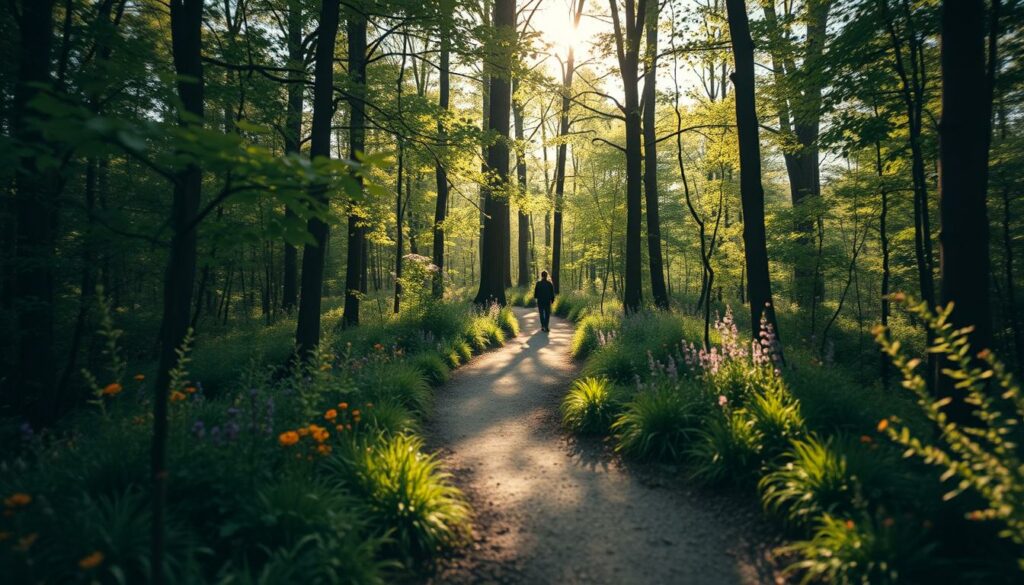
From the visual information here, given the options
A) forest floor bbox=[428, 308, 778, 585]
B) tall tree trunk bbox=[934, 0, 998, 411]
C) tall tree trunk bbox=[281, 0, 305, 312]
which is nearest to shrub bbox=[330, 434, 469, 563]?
forest floor bbox=[428, 308, 778, 585]

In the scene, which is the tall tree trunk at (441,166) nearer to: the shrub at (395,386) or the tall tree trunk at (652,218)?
the shrub at (395,386)

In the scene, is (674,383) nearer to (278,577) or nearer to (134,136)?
(278,577)

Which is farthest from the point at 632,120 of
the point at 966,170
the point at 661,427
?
the point at 661,427

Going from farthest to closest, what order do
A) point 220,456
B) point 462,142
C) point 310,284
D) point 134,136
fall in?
point 462,142, point 310,284, point 220,456, point 134,136

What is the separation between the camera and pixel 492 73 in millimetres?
9125

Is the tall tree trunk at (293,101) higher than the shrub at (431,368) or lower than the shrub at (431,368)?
higher

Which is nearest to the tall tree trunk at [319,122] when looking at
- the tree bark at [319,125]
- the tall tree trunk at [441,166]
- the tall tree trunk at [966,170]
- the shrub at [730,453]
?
the tree bark at [319,125]

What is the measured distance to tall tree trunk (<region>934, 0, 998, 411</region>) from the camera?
3.63m

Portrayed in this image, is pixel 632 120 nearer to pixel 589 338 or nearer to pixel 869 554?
pixel 589 338

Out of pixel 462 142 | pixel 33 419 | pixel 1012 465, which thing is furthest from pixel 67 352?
pixel 1012 465

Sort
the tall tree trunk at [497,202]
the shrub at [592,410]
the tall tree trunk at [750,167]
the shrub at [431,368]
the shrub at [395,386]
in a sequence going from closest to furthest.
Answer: the shrub at [592,410], the shrub at [395,386], the tall tree trunk at [750,167], the shrub at [431,368], the tall tree trunk at [497,202]

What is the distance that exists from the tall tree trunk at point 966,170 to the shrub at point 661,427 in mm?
2220

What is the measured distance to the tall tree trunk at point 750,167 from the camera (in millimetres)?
6699

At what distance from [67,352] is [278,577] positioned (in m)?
11.4
